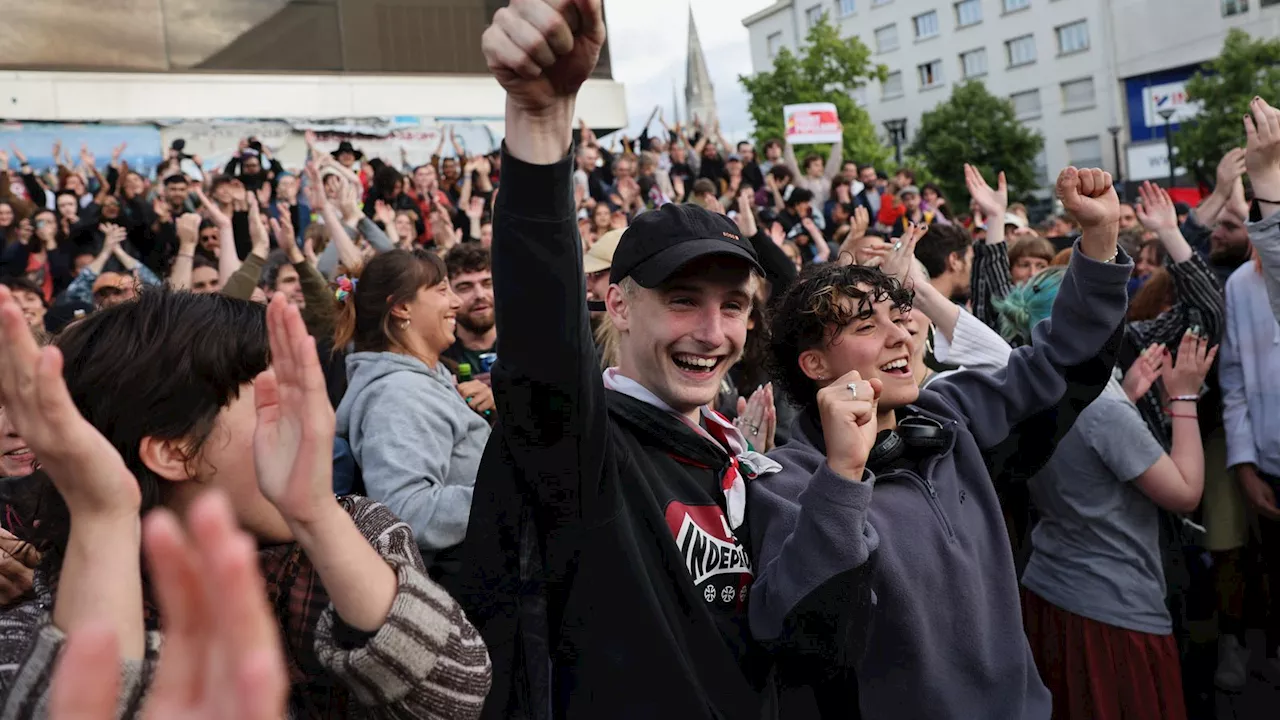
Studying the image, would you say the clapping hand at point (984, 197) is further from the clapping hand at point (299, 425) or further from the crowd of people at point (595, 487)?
the clapping hand at point (299, 425)

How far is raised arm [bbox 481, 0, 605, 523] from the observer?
1453 mm

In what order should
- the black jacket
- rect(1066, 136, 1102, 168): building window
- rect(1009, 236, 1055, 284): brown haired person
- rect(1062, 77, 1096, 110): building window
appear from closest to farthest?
the black jacket, rect(1009, 236, 1055, 284): brown haired person, rect(1066, 136, 1102, 168): building window, rect(1062, 77, 1096, 110): building window

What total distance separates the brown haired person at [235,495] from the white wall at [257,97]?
21.9 metres

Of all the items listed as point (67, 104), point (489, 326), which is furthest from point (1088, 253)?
point (67, 104)

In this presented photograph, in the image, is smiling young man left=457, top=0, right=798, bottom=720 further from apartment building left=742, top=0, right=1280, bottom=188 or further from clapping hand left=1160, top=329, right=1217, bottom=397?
apartment building left=742, top=0, right=1280, bottom=188

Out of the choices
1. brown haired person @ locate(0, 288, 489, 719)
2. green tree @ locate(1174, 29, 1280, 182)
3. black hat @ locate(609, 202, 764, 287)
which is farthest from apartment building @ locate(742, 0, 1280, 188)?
brown haired person @ locate(0, 288, 489, 719)

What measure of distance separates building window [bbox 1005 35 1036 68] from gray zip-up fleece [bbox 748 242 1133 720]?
6002cm

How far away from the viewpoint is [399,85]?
79.1 feet

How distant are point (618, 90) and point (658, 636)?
2563 centimetres

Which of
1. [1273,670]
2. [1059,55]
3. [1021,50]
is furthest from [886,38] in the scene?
[1273,670]

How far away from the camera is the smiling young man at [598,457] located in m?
1.55

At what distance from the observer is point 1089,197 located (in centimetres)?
274

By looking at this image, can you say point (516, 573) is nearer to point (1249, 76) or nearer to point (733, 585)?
point (733, 585)

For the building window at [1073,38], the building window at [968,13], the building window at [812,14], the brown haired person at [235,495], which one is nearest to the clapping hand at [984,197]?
the brown haired person at [235,495]
